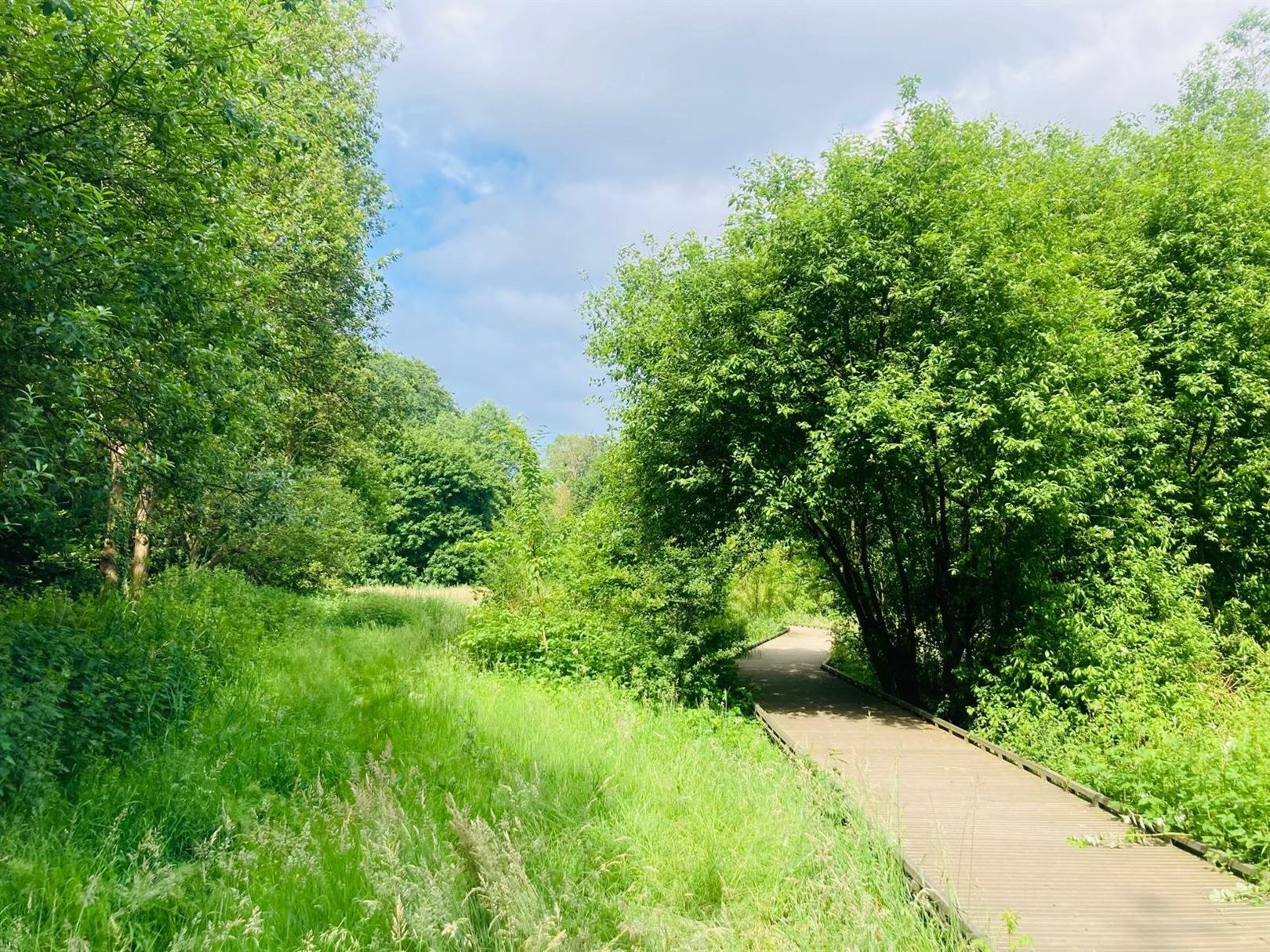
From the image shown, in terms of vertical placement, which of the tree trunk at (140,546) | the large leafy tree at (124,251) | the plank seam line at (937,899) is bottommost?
the plank seam line at (937,899)

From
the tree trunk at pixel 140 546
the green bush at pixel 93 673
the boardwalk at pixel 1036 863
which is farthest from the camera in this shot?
the tree trunk at pixel 140 546

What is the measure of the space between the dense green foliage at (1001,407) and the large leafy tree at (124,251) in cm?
619

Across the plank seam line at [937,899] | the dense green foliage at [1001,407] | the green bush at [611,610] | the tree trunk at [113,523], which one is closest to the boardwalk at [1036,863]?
the plank seam line at [937,899]

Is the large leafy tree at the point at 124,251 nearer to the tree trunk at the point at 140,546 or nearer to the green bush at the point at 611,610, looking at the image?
the tree trunk at the point at 140,546

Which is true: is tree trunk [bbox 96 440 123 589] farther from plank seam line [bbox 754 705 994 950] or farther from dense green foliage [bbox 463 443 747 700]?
plank seam line [bbox 754 705 994 950]

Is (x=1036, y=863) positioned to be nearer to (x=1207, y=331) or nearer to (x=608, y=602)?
(x=608, y=602)

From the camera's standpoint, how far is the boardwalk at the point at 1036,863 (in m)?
3.84

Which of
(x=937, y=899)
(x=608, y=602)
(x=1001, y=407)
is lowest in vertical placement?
(x=937, y=899)

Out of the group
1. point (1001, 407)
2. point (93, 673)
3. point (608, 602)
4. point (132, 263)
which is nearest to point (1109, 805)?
point (1001, 407)

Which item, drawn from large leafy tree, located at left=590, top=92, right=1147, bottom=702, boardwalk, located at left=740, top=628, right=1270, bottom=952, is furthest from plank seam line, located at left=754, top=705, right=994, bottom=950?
large leafy tree, located at left=590, top=92, right=1147, bottom=702

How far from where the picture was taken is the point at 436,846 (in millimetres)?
3906

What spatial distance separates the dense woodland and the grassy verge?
4 centimetres

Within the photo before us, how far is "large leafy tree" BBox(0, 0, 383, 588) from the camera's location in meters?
5.04

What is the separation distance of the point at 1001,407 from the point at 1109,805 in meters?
5.22
